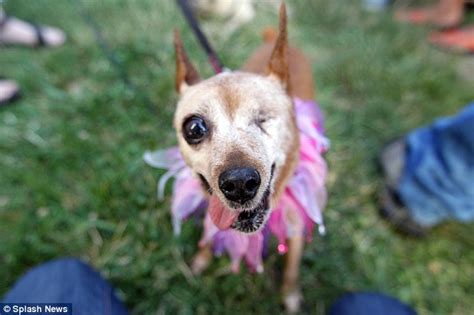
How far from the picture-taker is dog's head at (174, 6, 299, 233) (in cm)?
124

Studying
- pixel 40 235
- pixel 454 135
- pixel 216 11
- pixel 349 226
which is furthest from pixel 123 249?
pixel 216 11

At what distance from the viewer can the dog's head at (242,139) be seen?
1242mm

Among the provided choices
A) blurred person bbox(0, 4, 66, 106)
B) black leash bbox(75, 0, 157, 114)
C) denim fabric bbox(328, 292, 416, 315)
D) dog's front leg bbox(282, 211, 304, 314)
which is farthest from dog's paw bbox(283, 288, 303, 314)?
blurred person bbox(0, 4, 66, 106)

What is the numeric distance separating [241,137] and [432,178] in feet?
5.03

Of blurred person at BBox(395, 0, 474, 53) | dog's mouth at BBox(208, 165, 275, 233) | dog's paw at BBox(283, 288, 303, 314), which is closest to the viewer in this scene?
dog's mouth at BBox(208, 165, 275, 233)

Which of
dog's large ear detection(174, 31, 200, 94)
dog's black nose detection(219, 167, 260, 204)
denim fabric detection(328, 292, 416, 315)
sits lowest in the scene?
denim fabric detection(328, 292, 416, 315)

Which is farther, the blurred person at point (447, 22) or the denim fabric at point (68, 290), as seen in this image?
the blurred person at point (447, 22)

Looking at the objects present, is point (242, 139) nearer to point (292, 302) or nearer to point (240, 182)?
point (240, 182)

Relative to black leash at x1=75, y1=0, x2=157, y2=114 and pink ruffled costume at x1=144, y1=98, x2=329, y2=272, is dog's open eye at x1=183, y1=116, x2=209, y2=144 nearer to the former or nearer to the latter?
pink ruffled costume at x1=144, y1=98, x2=329, y2=272

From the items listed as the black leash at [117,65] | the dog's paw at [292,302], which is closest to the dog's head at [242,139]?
the dog's paw at [292,302]

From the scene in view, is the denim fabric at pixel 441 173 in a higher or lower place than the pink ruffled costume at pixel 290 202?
lower

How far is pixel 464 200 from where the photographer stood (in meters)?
2.25

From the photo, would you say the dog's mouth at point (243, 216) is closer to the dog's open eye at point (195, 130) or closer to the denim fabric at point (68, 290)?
the dog's open eye at point (195, 130)

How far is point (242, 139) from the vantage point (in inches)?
53.4
